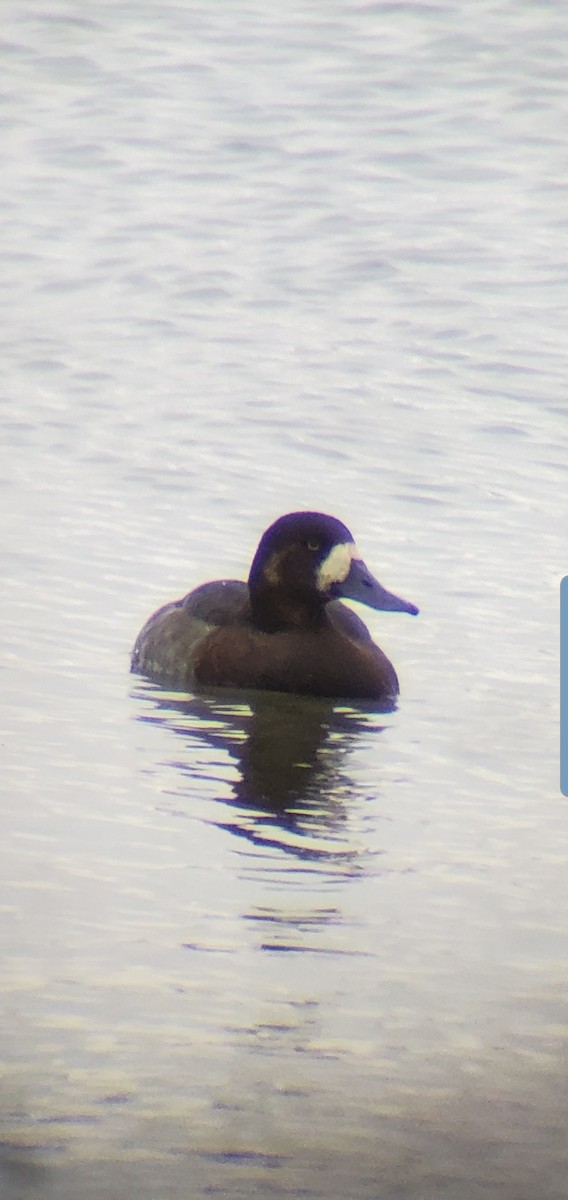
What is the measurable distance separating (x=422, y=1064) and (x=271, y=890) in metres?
1.20

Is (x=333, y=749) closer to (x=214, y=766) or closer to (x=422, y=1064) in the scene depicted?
(x=214, y=766)

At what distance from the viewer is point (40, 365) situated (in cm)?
1352

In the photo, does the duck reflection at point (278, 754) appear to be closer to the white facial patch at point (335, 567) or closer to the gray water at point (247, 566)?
the gray water at point (247, 566)

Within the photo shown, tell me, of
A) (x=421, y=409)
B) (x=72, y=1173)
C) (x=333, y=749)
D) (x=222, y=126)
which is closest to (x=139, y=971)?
(x=72, y=1173)

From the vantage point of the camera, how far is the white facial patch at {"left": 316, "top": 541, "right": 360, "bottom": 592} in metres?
8.05

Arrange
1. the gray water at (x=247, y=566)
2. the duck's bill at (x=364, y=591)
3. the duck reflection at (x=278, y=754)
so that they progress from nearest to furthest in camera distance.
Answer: the gray water at (x=247, y=566) → the duck reflection at (x=278, y=754) → the duck's bill at (x=364, y=591)

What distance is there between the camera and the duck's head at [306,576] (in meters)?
8.00

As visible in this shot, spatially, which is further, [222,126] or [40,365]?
[222,126]

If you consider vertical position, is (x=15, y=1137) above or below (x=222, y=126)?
above

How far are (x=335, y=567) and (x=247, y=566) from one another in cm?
143

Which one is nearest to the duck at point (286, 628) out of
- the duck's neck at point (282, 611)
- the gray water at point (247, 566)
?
the duck's neck at point (282, 611)

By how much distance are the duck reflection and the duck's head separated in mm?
399

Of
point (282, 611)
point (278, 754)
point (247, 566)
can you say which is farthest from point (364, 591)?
point (247, 566)

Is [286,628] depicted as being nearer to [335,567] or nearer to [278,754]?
[335,567]
